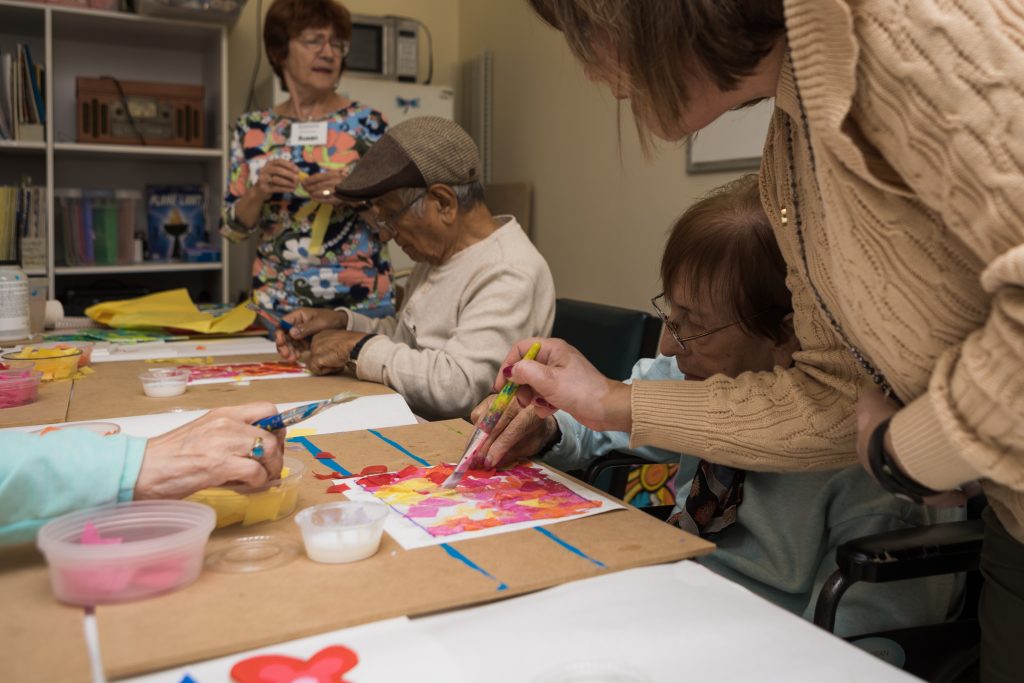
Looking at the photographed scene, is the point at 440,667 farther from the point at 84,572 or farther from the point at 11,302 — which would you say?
the point at 11,302

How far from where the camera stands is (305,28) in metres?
2.73

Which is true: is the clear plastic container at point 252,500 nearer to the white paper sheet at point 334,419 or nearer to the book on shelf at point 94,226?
the white paper sheet at point 334,419

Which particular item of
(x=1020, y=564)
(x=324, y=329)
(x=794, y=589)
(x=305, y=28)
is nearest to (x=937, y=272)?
(x=1020, y=564)

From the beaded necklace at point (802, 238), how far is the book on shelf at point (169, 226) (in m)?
3.67

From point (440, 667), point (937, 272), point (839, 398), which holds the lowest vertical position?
point (440, 667)

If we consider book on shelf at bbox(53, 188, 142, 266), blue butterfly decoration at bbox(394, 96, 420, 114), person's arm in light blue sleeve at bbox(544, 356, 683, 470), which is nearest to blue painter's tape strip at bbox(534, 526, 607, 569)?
person's arm in light blue sleeve at bbox(544, 356, 683, 470)

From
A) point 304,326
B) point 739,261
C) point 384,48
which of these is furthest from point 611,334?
point 384,48

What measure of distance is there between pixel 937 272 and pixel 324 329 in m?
1.73

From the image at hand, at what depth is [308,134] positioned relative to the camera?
8.64ft

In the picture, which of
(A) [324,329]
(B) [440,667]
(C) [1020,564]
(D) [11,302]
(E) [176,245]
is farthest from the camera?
(E) [176,245]

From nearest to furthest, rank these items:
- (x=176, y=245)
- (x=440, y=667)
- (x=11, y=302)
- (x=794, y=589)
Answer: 1. (x=440, y=667)
2. (x=794, y=589)
3. (x=11, y=302)
4. (x=176, y=245)

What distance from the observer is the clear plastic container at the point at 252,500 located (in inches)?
38.0

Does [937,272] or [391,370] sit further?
[391,370]

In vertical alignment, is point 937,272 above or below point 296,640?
above
